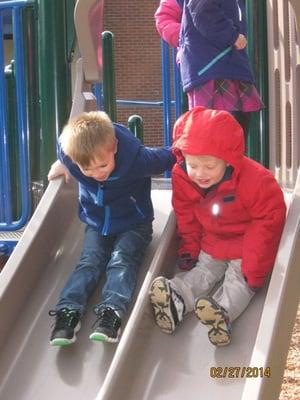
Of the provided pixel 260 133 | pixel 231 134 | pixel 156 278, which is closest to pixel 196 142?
pixel 231 134

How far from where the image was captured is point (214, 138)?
2.48 metres

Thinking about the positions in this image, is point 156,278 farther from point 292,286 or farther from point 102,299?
point 292,286

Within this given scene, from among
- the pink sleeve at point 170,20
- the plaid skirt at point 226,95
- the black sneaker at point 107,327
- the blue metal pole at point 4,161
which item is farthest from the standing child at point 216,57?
the blue metal pole at point 4,161

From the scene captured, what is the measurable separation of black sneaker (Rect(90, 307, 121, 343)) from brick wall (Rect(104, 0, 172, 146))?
11.5 m

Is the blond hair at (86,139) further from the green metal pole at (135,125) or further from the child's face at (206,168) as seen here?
the green metal pole at (135,125)

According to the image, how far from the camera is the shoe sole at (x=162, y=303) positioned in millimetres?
2439

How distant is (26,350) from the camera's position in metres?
2.63

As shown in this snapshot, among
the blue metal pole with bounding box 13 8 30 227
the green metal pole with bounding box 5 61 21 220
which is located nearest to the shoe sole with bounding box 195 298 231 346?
the blue metal pole with bounding box 13 8 30 227

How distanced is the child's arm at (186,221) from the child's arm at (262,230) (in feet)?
0.96

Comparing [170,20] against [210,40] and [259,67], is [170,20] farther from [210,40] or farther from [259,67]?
[259,67]

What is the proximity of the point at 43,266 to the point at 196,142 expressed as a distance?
0.92 metres

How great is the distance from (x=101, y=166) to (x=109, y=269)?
41cm

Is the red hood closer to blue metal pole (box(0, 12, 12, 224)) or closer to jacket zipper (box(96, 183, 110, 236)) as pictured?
jacket zipper (box(96, 183, 110, 236))

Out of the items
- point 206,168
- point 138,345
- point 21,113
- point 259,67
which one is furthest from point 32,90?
point 138,345
